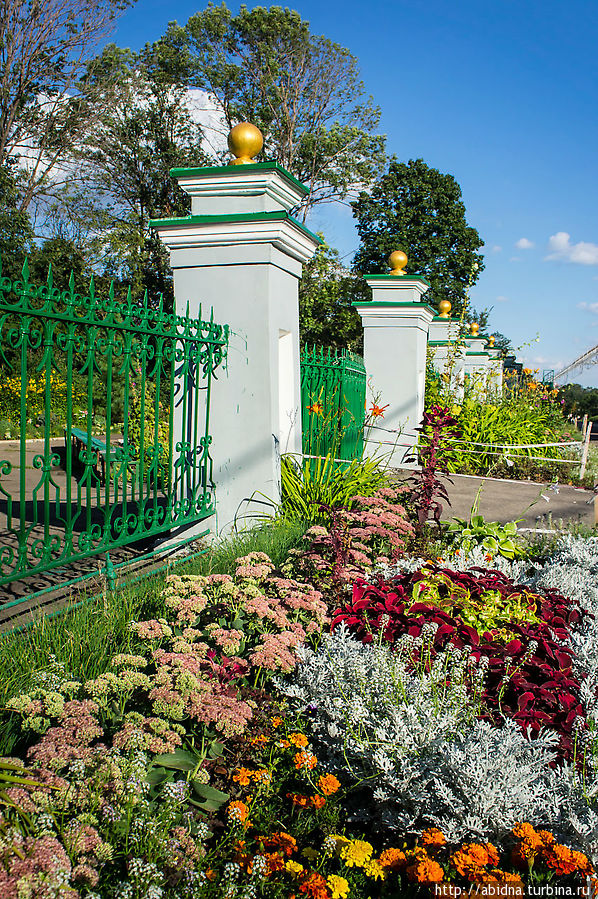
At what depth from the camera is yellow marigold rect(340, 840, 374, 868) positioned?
1.71m

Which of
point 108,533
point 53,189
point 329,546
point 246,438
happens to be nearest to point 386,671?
point 329,546

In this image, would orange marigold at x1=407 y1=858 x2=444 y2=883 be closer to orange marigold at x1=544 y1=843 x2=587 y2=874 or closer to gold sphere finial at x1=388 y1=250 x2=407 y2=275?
orange marigold at x1=544 y1=843 x2=587 y2=874

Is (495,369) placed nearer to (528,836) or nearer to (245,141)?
(245,141)

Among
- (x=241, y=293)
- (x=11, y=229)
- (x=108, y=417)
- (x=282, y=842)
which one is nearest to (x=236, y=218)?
(x=241, y=293)

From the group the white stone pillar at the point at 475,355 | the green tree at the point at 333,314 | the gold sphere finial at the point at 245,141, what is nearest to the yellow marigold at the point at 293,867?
the gold sphere finial at the point at 245,141

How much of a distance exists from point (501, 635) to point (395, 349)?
225 inches

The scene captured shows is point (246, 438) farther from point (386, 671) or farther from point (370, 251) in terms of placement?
point (370, 251)

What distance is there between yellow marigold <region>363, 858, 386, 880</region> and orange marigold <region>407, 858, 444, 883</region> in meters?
0.08

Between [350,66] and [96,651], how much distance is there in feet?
91.6

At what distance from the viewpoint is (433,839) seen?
5.90 ft

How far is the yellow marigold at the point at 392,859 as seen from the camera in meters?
1.75

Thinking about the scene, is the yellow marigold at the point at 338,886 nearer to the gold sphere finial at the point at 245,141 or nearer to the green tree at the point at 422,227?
the gold sphere finial at the point at 245,141

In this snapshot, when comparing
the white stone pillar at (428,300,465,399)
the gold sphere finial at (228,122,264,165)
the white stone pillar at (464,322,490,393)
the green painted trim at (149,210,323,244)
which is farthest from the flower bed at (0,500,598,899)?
the white stone pillar at (464,322,490,393)

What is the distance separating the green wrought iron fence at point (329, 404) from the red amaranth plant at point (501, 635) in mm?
2713
